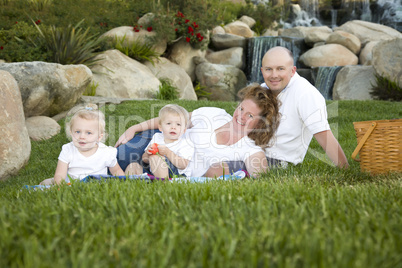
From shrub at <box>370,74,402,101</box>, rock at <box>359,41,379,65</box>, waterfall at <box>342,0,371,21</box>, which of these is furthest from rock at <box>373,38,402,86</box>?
waterfall at <box>342,0,371,21</box>

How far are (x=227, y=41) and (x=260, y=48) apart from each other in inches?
62.2

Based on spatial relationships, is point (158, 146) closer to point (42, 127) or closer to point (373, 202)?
point (373, 202)

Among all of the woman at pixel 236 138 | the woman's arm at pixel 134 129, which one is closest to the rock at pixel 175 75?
the woman's arm at pixel 134 129

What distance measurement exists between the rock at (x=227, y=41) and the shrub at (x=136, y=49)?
454 cm

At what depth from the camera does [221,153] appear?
164 inches

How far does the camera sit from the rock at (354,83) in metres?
12.1

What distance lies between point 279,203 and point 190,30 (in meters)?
12.4

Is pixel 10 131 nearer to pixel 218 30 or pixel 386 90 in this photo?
pixel 386 90

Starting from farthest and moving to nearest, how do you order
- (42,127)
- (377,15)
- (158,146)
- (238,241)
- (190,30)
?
1. (377,15)
2. (190,30)
3. (42,127)
4. (158,146)
5. (238,241)

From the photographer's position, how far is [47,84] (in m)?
7.53

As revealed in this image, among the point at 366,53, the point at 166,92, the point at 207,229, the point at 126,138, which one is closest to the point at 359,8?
the point at 366,53

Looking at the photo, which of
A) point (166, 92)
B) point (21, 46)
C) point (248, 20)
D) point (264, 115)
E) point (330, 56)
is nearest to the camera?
point (264, 115)

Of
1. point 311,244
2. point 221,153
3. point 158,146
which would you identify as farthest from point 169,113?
point 311,244

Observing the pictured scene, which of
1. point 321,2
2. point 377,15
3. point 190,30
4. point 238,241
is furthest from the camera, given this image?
point 321,2
